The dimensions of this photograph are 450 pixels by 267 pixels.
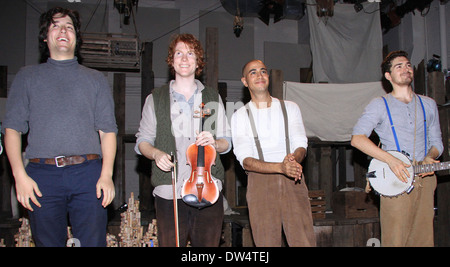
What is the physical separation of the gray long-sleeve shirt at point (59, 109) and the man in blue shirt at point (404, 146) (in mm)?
2504

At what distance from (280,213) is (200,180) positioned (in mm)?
900

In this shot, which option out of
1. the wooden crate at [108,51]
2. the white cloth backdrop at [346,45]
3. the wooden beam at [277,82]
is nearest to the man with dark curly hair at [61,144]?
the wooden beam at [277,82]

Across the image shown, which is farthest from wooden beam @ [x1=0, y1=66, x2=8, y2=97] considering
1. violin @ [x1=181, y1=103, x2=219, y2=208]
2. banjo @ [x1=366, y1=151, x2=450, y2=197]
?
banjo @ [x1=366, y1=151, x2=450, y2=197]

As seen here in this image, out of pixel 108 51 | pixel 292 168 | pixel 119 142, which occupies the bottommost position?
pixel 292 168

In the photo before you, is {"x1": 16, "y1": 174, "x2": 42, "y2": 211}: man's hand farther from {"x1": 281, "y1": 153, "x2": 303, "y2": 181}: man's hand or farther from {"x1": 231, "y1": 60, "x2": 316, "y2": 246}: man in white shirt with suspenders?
{"x1": 281, "y1": 153, "x2": 303, "y2": 181}: man's hand

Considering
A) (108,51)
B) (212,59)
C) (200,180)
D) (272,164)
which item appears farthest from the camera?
(108,51)

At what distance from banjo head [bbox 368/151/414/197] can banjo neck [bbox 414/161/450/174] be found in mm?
66

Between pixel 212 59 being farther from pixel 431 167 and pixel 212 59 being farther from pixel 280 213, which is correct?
pixel 431 167

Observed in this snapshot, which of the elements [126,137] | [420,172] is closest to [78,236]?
[420,172]

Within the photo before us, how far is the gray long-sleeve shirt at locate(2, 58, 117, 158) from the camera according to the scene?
252 cm

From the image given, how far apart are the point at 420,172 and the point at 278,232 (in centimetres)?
149

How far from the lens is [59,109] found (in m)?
2.58

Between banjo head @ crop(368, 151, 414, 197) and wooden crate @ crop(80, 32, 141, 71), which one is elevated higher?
wooden crate @ crop(80, 32, 141, 71)

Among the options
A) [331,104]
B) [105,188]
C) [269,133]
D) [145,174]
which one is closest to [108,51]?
[145,174]
